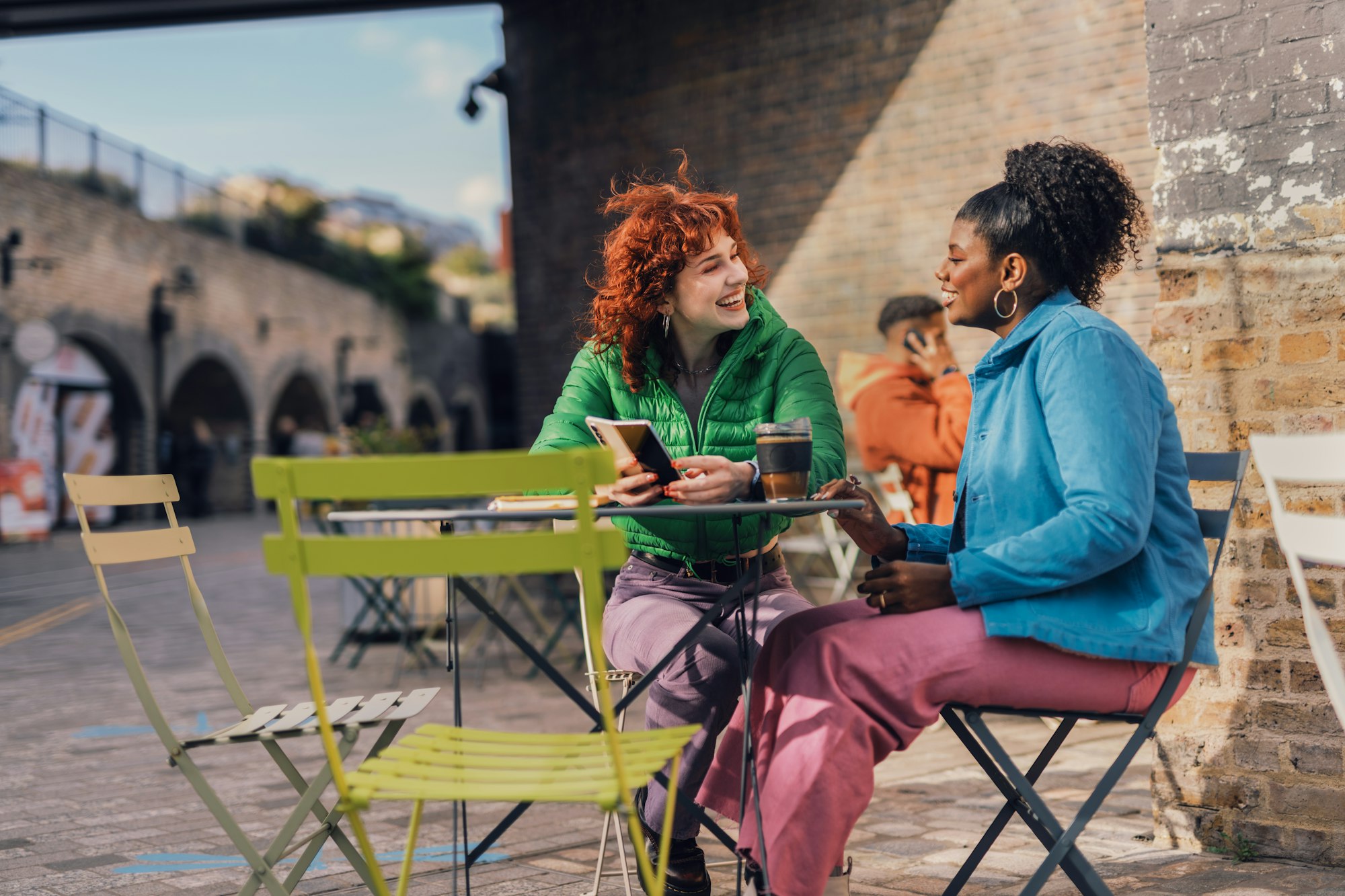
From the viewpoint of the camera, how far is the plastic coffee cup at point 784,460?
8.41 feet

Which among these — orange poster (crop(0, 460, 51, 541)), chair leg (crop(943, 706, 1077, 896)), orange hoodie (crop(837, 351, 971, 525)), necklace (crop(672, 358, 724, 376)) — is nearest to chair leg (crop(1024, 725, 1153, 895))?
chair leg (crop(943, 706, 1077, 896))

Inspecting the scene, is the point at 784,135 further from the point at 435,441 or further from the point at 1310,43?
the point at 435,441

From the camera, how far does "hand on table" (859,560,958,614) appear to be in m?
2.45

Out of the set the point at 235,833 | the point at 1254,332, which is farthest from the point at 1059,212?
the point at 235,833

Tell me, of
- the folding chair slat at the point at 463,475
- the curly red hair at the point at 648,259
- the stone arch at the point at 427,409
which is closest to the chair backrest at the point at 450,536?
the folding chair slat at the point at 463,475

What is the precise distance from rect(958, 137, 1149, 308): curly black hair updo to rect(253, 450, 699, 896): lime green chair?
1.12 metres

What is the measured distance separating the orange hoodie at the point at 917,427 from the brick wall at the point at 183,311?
673 inches

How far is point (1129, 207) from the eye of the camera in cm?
268

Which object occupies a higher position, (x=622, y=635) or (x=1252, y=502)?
(x=1252, y=502)

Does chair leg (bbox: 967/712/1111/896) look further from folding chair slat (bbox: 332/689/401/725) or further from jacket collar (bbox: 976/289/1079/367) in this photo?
folding chair slat (bbox: 332/689/401/725)

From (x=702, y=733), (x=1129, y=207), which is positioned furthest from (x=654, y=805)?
(x=1129, y=207)

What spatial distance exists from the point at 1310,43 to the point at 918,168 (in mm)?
5680

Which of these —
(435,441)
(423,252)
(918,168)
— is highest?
(423,252)

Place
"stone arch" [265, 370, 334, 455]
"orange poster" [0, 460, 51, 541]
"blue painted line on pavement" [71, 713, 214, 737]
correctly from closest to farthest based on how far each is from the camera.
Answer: "blue painted line on pavement" [71, 713, 214, 737] → "orange poster" [0, 460, 51, 541] → "stone arch" [265, 370, 334, 455]
